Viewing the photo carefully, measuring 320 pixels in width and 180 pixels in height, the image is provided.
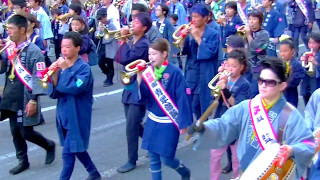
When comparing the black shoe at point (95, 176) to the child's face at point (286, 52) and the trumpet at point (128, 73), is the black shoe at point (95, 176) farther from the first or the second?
the child's face at point (286, 52)

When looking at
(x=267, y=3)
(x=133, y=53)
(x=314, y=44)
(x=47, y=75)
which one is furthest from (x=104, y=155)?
(x=267, y=3)

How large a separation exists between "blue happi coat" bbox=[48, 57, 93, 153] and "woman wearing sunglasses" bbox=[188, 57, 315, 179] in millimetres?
1877

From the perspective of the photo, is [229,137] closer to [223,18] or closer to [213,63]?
[213,63]

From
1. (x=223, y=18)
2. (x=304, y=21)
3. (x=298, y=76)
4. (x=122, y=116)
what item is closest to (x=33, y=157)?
(x=122, y=116)

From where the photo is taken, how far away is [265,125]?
150 inches

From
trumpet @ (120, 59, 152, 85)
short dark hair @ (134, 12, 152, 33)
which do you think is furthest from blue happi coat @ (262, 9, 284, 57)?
trumpet @ (120, 59, 152, 85)

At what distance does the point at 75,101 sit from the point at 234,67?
1602 millimetres

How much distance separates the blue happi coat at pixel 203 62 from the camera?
6.59m

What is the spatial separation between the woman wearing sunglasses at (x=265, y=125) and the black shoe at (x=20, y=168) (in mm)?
3045

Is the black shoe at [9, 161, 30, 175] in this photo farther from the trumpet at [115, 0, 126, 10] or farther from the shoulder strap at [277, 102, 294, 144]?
the trumpet at [115, 0, 126, 10]

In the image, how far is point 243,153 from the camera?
3.94 meters

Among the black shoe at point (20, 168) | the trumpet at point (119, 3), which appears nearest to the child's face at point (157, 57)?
the black shoe at point (20, 168)

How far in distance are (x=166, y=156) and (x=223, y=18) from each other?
17.8 feet

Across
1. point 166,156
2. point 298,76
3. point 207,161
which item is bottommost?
point 207,161
